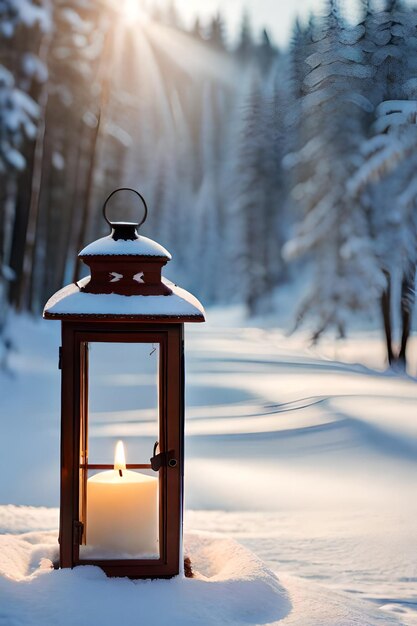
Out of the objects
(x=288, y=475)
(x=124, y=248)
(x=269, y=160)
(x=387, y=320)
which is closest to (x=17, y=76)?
(x=269, y=160)

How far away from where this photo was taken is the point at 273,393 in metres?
7.01

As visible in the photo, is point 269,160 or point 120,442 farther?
point 269,160

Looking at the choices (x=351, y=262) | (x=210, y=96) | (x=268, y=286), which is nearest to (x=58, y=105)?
(x=268, y=286)

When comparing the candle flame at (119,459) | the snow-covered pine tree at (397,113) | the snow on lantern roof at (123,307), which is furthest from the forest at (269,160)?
the candle flame at (119,459)

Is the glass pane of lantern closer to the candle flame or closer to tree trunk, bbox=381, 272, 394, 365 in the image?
the candle flame

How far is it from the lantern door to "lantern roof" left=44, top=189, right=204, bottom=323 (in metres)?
0.08

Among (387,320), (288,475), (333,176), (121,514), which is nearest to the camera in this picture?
(121,514)

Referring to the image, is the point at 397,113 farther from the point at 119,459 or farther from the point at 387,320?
the point at 387,320

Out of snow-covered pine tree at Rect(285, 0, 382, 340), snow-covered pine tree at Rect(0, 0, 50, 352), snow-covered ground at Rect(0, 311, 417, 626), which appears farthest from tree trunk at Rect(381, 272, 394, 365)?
snow-covered pine tree at Rect(0, 0, 50, 352)

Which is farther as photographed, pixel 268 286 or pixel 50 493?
pixel 268 286

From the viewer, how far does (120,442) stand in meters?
2.81

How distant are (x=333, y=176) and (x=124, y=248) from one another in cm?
185

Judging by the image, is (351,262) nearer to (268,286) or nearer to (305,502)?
(305,502)

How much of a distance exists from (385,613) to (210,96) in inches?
Answer: 2233
